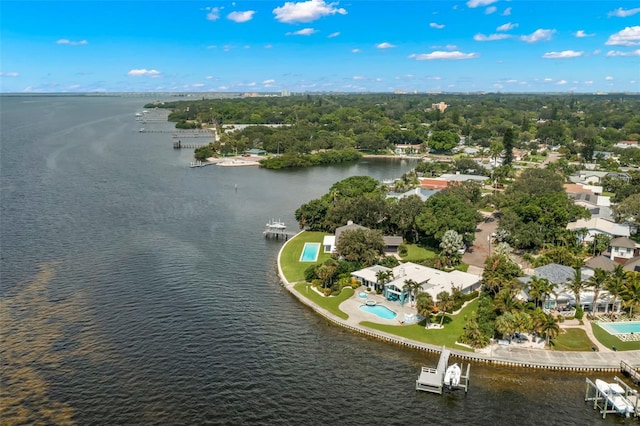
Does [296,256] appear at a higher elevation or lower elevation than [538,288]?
lower

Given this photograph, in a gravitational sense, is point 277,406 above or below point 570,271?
below

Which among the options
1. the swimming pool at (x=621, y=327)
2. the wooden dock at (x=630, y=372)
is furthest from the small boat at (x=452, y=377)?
the swimming pool at (x=621, y=327)

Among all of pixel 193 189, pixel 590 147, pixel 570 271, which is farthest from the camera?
pixel 590 147

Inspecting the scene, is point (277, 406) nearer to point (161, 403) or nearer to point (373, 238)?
point (161, 403)

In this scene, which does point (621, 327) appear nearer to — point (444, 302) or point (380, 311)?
point (444, 302)

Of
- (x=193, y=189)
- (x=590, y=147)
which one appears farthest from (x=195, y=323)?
(x=590, y=147)

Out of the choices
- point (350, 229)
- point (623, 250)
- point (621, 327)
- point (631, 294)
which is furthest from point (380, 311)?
point (623, 250)
